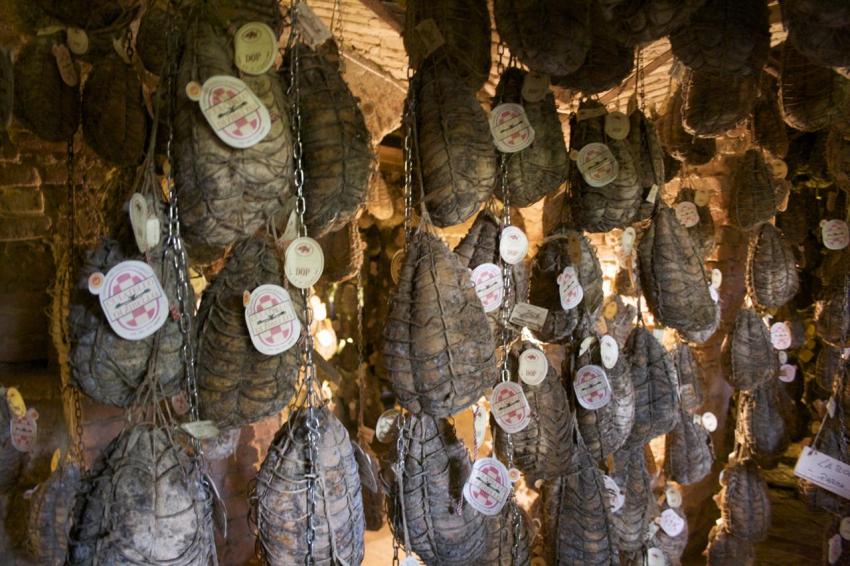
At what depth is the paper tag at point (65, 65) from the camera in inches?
53.3

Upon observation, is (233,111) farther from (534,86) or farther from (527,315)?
(527,315)

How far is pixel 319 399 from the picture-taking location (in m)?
1.32

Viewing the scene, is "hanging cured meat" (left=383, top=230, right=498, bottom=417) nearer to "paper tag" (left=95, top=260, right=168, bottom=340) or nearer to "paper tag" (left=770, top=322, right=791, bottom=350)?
→ "paper tag" (left=95, top=260, right=168, bottom=340)

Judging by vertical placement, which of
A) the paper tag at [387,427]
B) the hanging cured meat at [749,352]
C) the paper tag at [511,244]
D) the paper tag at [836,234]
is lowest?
the hanging cured meat at [749,352]

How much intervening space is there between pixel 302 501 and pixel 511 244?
770 millimetres

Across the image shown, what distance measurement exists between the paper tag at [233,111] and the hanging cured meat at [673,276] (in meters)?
1.26

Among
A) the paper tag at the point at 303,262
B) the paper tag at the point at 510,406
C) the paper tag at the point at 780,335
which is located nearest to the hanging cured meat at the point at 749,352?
the paper tag at the point at 780,335

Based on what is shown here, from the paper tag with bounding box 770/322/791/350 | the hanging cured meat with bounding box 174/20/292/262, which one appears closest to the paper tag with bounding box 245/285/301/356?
the hanging cured meat with bounding box 174/20/292/262

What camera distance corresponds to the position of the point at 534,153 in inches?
62.1

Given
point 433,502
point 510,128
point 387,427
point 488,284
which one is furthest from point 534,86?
point 433,502

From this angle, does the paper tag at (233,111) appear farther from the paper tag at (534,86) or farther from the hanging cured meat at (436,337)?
the paper tag at (534,86)

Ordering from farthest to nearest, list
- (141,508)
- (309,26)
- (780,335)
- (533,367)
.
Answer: (780,335) → (533,367) → (309,26) → (141,508)

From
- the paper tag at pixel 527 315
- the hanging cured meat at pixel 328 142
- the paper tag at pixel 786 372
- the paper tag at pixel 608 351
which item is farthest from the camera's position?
the paper tag at pixel 786 372

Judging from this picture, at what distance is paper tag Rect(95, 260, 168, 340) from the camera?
1.08 meters
